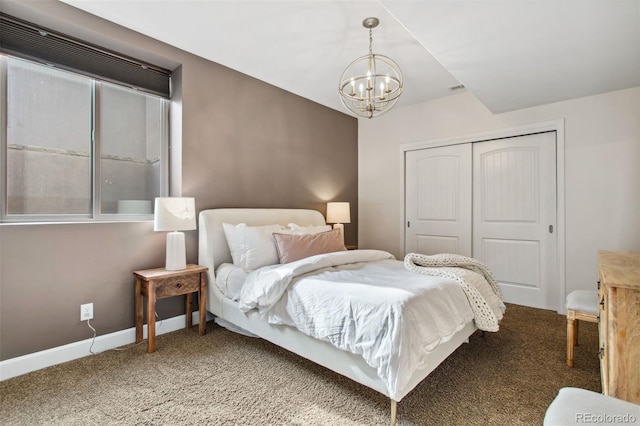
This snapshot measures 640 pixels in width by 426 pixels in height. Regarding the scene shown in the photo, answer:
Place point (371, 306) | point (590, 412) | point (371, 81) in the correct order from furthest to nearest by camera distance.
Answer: point (371, 81) → point (371, 306) → point (590, 412)

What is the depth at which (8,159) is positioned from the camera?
2.15 metres

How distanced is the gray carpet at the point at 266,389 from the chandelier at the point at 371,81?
1976 mm

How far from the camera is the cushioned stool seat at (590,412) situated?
2.80 feet

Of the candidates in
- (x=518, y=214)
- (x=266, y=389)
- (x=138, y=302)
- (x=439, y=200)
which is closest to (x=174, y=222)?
(x=138, y=302)

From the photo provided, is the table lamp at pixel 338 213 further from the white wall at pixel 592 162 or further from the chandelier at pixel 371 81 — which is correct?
the white wall at pixel 592 162

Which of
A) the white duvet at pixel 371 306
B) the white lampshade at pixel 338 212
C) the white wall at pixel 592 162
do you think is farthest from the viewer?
the white lampshade at pixel 338 212

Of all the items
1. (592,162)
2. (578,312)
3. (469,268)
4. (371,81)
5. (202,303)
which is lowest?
(202,303)

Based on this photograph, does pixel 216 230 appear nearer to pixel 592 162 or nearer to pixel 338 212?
pixel 338 212

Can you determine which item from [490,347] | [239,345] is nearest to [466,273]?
[490,347]

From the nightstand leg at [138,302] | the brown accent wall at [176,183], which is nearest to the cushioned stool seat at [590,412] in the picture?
the nightstand leg at [138,302]

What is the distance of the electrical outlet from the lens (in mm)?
2332

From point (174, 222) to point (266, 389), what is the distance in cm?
146

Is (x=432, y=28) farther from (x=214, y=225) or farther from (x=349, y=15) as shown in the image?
(x=214, y=225)

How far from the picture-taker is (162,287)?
242 centimetres
